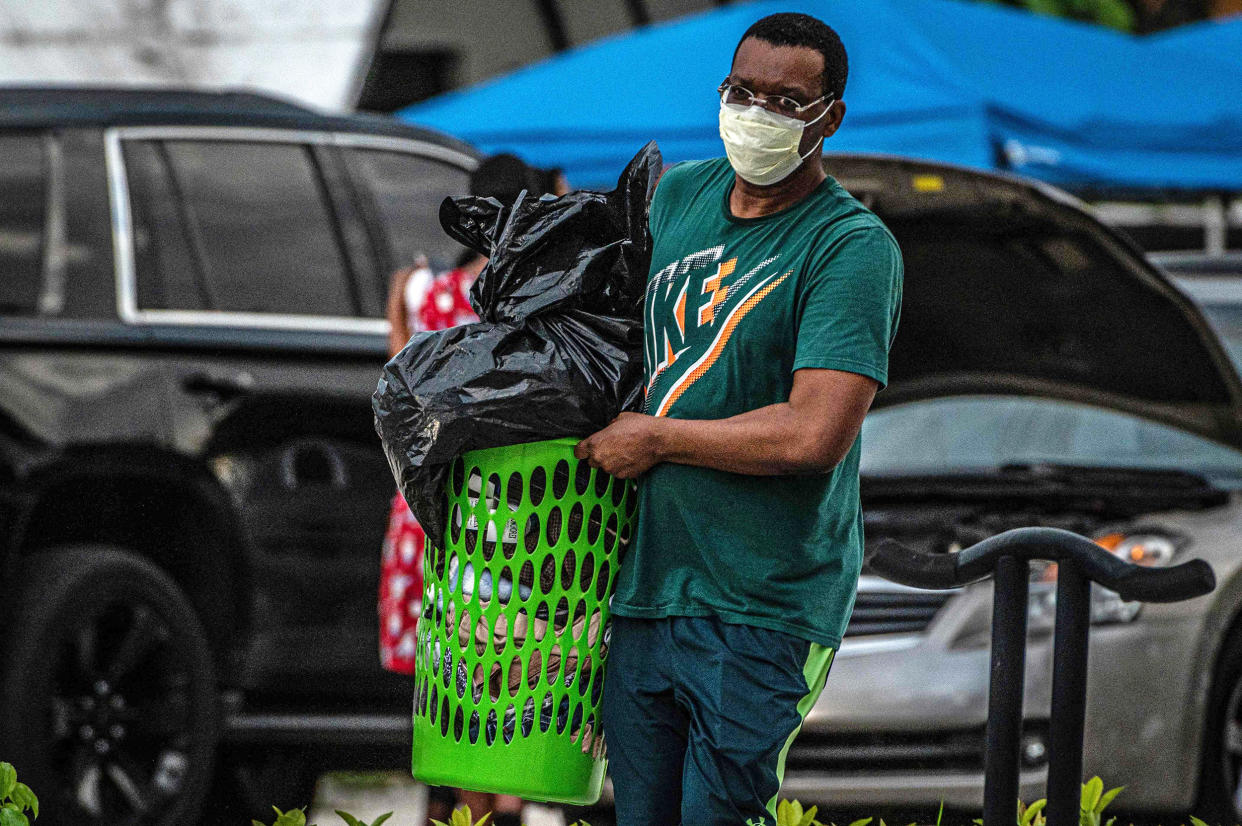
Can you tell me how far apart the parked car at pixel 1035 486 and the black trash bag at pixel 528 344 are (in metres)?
1.68

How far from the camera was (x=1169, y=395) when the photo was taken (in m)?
5.75

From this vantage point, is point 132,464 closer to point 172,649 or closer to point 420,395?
point 172,649

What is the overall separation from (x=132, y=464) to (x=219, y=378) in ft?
1.17

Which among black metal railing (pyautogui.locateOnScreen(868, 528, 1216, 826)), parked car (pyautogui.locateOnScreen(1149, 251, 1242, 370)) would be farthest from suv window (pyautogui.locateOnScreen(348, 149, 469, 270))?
black metal railing (pyautogui.locateOnScreen(868, 528, 1216, 826))

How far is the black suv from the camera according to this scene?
16.2 ft

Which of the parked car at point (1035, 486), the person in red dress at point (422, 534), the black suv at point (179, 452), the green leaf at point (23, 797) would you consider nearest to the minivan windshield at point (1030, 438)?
the parked car at point (1035, 486)

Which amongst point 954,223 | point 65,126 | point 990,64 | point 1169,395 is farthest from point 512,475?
point 990,64

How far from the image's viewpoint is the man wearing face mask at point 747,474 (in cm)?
263

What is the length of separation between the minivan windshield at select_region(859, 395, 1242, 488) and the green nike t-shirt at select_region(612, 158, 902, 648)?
9.34ft

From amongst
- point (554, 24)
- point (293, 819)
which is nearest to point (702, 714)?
point (293, 819)

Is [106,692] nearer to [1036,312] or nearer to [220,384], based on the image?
[220,384]

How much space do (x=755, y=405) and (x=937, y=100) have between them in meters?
5.08

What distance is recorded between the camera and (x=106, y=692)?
499 centimetres

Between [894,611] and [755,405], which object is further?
[894,611]
